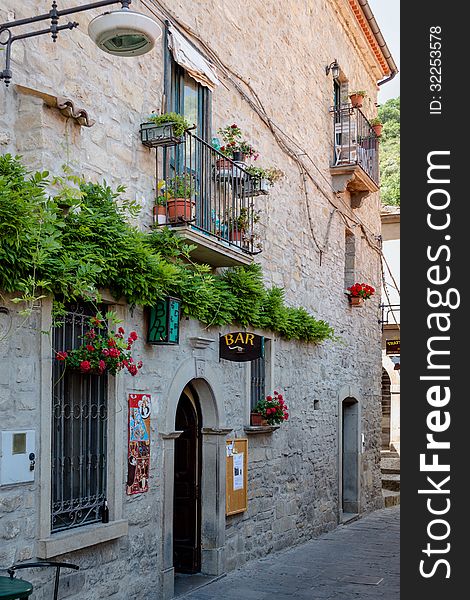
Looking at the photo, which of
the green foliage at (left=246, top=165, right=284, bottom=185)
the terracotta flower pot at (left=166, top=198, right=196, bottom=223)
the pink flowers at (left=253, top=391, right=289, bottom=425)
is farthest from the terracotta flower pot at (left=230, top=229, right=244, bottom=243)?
the pink flowers at (left=253, top=391, right=289, bottom=425)

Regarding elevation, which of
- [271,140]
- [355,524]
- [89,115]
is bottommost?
[355,524]

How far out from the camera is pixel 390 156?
3700 cm

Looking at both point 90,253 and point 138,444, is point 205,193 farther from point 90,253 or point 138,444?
point 138,444

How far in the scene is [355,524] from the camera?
46.6ft

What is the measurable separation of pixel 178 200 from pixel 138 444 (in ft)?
7.27

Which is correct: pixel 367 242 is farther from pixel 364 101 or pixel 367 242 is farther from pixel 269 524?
pixel 269 524

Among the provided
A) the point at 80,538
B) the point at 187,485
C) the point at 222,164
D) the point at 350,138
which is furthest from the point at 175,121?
the point at 350,138

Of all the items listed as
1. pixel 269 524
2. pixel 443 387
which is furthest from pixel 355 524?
pixel 443 387

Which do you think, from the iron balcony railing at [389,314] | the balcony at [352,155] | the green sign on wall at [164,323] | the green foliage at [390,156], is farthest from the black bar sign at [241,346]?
the green foliage at [390,156]

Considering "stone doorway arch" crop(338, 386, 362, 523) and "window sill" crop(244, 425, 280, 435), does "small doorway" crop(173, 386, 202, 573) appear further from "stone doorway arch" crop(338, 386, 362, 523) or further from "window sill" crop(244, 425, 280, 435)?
"stone doorway arch" crop(338, 386, 362, 523)

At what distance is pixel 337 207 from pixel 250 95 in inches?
157

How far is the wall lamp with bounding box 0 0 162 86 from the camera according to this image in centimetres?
576

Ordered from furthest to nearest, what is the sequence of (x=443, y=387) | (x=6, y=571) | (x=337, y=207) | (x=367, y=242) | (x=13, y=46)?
1. (x=367, y=242)
2. (x=337, y=207)
3. (x=13, y=46)
4. (x=6, y=571)
5. (x=443, y=387)

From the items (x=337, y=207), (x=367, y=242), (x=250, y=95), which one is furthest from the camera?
(x=367, y=242)
